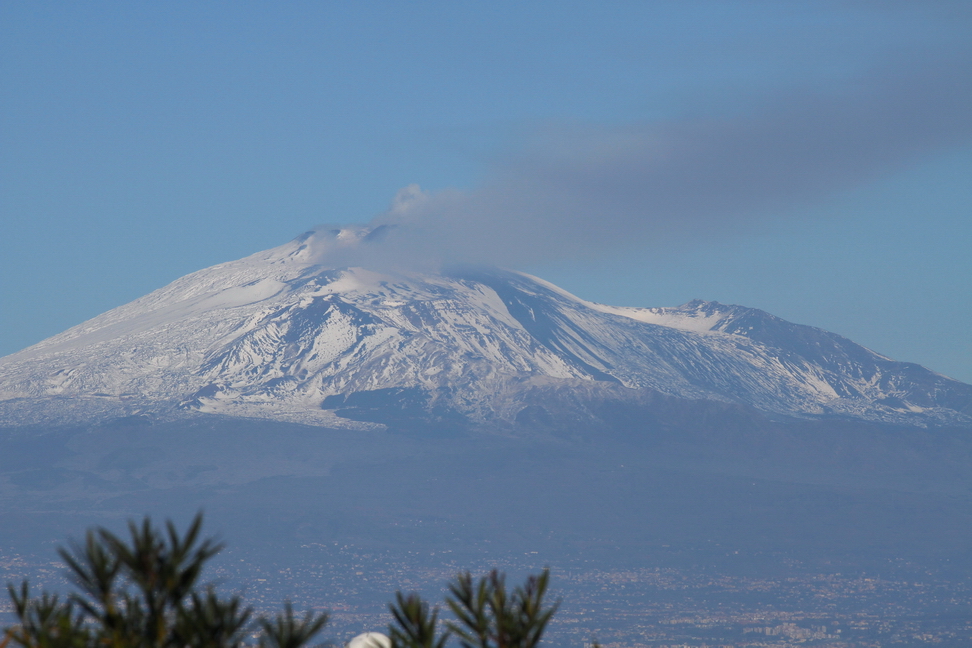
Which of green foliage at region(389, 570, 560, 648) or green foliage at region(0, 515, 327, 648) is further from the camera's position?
green foliage at region(389, 570, 560, 648)

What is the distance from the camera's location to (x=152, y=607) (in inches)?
697

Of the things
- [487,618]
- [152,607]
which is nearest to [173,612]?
[152,607]

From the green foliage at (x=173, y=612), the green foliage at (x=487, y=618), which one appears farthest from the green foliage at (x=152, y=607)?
the green foliage at (x=487, y=618)

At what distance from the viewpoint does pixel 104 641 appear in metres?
17.5

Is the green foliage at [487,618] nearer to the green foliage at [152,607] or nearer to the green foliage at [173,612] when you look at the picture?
the green foliage at [173,612]

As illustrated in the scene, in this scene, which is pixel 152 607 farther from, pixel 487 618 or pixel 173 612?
pixel 487 618

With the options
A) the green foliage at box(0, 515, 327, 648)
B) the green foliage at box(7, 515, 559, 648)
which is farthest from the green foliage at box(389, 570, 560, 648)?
the green foliage at box(0, 515, 327, 648)

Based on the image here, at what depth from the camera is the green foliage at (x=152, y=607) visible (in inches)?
679

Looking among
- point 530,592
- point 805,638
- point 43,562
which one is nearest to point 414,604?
point 530,592

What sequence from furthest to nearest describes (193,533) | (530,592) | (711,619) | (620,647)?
1. (711,619)
2. (620,647)
3. (530,592)
4. (193,533)

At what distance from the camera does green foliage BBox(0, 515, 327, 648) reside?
56.5 ft

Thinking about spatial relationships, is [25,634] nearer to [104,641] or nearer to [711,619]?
[104,641]

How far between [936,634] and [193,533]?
18220cm

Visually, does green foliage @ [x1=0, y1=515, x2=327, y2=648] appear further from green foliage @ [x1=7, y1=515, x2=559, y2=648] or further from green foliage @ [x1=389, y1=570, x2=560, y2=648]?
green foliage @ [x1=389, y1=570, x2=560, y2=648]
